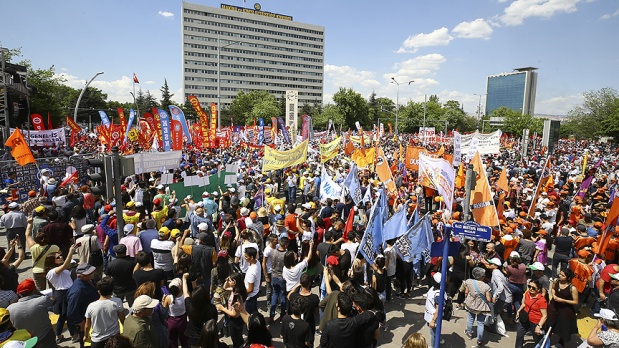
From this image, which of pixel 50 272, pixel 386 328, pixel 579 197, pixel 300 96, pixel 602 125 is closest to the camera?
pixel 50 272

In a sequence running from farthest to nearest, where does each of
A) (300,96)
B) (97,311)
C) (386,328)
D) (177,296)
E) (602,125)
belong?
1. (300,96)
2. (602,125)
3. (386,328)
4. (177,296)
5. (97,311)

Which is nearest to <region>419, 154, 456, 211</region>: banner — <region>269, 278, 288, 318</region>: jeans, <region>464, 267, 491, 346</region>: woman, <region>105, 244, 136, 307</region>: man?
<region>464, 267, 491, 346</region>: woman

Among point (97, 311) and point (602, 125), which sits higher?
point (602, 125)

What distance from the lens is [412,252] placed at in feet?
21.6

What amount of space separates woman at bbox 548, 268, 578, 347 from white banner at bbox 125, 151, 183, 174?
396 inches

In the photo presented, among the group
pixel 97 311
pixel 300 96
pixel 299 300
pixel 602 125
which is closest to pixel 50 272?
pixel 97 311

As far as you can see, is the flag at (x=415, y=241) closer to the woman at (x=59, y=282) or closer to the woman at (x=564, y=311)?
the woman at (x=564, y=311)

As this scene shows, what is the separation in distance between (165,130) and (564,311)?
1560 centimetres

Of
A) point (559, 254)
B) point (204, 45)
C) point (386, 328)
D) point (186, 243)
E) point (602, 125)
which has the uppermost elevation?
point (204, 45)

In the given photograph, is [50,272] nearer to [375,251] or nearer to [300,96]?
[375,251]

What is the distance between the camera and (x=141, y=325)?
375 centimetres

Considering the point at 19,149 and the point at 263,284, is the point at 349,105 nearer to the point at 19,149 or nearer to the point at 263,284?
the point at 19,149

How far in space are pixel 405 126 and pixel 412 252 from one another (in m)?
75.8

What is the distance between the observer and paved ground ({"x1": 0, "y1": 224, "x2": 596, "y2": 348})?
5734 millimetres
